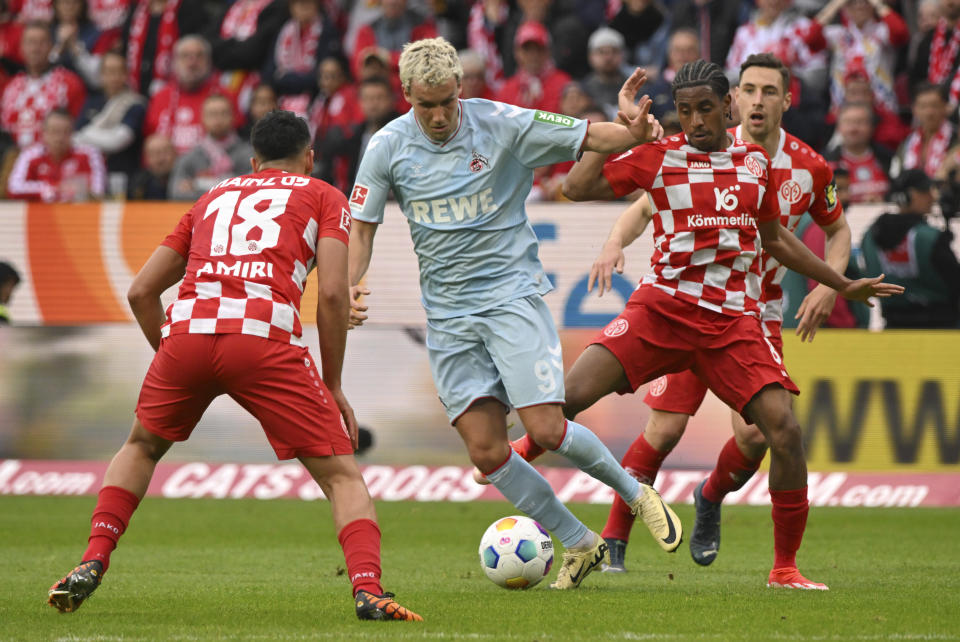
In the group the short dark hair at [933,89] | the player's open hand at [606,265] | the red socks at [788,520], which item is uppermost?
the short dark hair at [933,89]

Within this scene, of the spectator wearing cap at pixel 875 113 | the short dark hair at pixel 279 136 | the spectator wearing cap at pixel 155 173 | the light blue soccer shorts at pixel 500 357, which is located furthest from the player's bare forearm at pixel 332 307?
the spectator wearing cap at pixel 155 173

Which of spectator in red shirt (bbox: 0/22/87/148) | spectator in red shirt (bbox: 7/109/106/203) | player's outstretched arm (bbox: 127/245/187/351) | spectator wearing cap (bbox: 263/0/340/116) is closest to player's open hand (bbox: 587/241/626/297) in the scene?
player's outstretched arm (bbox: 127/245/187/351)

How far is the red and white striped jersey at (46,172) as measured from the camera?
15.6 metres

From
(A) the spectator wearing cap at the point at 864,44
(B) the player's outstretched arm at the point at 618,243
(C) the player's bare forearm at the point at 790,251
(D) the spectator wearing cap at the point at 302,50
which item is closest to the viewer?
(C) the player's bare forearm at the point at 790,251

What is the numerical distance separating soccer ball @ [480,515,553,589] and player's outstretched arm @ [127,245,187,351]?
6.83 feet

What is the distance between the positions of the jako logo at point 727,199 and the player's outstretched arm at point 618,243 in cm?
42

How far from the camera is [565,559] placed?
23.3 feet

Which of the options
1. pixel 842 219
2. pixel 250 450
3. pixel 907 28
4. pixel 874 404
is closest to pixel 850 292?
pixel 842 219

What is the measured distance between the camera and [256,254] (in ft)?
19.3

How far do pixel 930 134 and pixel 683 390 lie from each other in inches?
276

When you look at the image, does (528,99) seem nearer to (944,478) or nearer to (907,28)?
(907,28)

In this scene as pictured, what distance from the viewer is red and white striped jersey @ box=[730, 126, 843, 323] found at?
25.7 feet

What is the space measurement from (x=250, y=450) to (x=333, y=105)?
523 centimetres

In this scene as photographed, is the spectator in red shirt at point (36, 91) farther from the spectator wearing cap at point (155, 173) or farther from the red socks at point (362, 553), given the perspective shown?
the red socks at point (362, 553)
